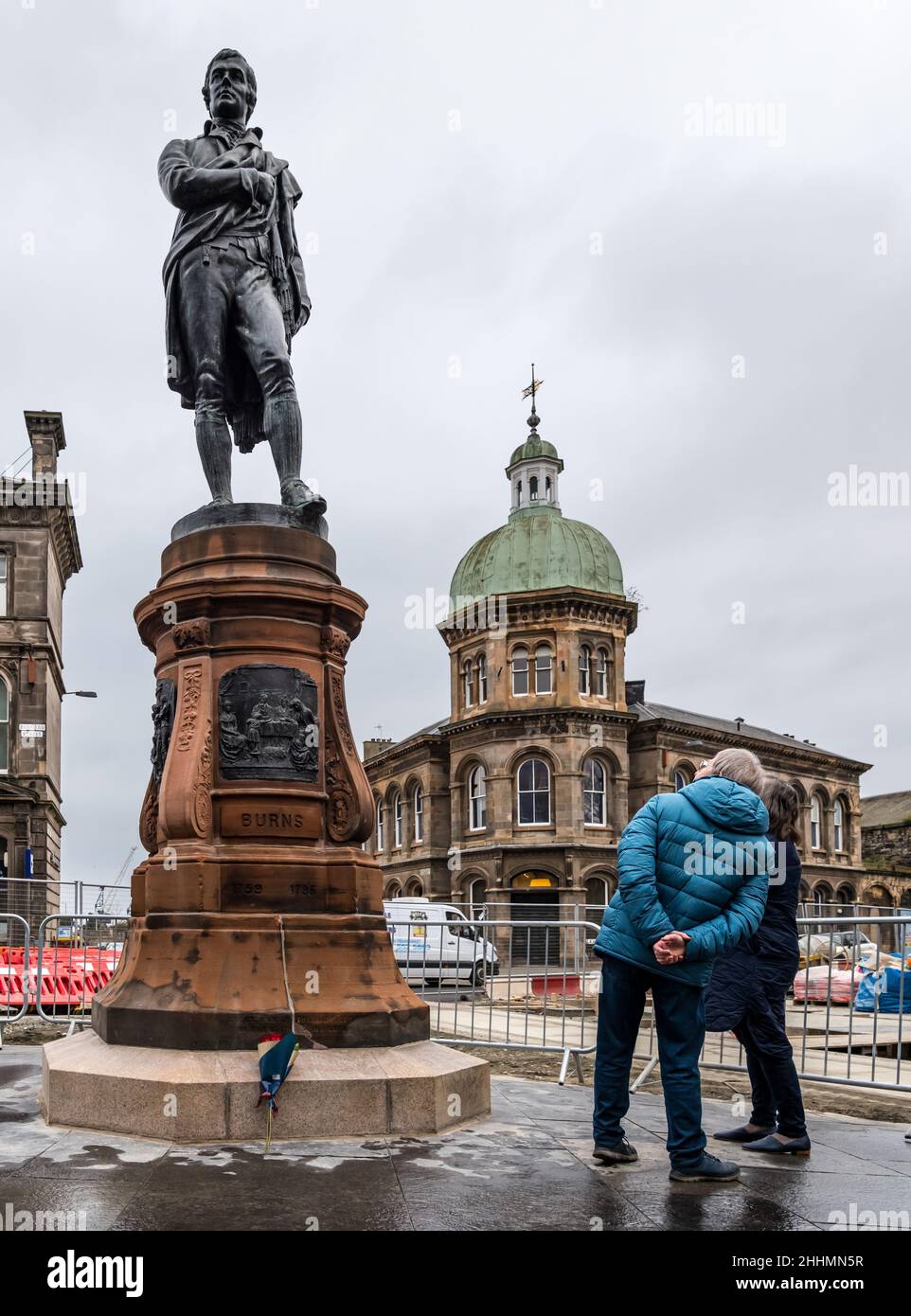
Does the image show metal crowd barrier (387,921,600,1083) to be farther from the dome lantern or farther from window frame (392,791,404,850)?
the dome lantern

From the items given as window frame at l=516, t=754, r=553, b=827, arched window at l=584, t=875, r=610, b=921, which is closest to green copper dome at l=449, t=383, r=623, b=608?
window frame at l=516, t=754, r=553, b=827

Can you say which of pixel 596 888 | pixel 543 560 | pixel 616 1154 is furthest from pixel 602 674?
pixel 616 1154

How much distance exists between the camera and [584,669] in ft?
143

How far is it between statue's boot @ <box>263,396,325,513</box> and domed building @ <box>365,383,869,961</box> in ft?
108

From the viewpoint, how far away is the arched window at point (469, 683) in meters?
45.5

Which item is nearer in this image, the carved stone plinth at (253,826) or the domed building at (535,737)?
the carved stone plinth at (253,826)

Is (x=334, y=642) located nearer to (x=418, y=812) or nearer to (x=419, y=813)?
(x=419, y=813)

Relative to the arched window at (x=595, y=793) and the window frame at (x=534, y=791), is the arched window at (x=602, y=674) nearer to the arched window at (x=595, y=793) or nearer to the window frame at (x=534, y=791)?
the arched window at (x=595, y=793)

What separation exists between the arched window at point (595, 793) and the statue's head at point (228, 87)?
3592 cm

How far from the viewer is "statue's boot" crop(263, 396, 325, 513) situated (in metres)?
7.39

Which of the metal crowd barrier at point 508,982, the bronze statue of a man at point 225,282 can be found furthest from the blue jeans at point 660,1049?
the metal crowd barrier at point 508,982

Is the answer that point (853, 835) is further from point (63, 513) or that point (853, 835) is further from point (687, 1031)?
point (687, 1031)

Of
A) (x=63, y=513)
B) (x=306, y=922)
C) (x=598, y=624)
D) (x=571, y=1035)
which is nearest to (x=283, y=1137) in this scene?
(x=306, y=922)

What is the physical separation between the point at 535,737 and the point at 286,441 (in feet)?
117
